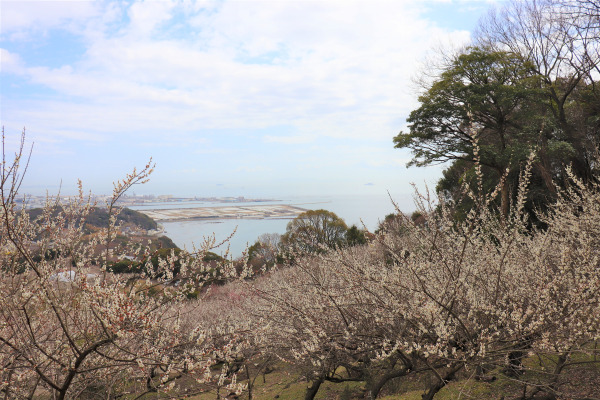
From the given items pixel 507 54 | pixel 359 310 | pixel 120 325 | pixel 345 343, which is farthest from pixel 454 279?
pixel 507 54

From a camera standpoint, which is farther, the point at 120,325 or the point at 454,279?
the point at 454,279

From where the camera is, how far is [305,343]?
185 inches

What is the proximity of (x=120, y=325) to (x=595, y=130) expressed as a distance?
758 inches

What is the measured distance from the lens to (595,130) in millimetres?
15484

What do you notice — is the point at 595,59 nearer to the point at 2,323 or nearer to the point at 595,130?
the point at 595,130

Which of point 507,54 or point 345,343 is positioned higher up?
point 507,54

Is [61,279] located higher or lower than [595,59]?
lower

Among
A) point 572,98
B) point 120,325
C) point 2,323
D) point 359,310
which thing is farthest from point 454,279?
point 572,98

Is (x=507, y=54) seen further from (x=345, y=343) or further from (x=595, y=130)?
(x=345, y=343)

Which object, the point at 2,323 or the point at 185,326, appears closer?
A: the point at 2,323

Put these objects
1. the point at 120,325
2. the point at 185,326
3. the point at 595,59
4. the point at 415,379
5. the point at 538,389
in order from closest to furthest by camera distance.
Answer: the point at 120,325 → the point at 538,389 → the point at 415,379 → the point at 185,326 → the point at 595,59

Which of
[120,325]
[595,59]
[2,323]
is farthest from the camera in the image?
[595,59]

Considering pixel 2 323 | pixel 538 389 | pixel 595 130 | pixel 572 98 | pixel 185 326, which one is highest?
pixel 572 98

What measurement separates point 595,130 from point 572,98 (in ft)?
10.5
